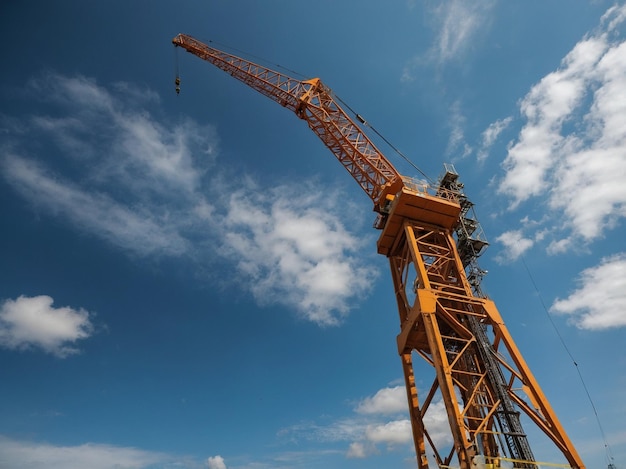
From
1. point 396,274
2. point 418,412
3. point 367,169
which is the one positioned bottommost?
point 418,412

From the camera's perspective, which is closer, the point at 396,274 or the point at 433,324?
the point at 433,324

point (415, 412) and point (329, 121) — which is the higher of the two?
point (329, 121)

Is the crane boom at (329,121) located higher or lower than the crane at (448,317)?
higher

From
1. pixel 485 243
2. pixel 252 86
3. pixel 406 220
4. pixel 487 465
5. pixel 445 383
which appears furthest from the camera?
pixel 252 86

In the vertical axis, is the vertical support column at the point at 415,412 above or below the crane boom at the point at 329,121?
below

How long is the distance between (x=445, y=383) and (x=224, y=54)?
125 feet

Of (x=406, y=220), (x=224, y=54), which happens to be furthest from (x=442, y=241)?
(x=224, y=54)

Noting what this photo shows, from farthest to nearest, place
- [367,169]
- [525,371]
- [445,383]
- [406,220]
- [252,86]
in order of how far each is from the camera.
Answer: [252,86] → [367,169] → [406,220] → [525,371] → [445,383]

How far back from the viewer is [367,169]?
3284cm

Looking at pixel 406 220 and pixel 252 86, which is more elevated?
pixel 252 86

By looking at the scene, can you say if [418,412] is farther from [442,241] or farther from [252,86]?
[252,86]

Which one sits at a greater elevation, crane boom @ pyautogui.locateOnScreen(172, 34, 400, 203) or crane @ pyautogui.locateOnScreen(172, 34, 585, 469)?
crane boom @ pyautogui.locateOnScreen(172, 34, 400, 203)

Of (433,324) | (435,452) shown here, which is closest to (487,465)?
(435,452)

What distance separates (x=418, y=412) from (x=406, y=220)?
1215cm
